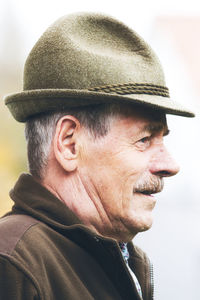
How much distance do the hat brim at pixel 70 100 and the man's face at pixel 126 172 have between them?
0.12 meters

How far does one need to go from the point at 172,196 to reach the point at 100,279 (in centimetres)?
2468

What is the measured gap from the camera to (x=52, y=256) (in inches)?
93.5

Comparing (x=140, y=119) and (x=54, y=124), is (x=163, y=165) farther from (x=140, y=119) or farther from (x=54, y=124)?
(x=54, y=124)

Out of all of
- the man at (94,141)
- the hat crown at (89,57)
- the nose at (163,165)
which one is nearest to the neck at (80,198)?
the man at (94,141)

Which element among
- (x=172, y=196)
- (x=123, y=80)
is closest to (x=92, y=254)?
(x=123, y=80)

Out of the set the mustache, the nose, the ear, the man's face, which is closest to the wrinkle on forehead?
the man's face

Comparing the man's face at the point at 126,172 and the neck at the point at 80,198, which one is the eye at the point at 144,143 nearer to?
the man's face at the point at 126,172

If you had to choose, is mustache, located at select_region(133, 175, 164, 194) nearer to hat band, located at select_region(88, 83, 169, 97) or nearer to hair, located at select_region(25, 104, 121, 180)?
hair, located at select_region(25, 104, 121, 180)

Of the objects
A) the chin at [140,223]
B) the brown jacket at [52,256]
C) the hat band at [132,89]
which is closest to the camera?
the brown jacket at [52,256]

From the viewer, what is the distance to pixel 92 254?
257cm

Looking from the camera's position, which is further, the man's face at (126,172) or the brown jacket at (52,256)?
the man's face at (126,172)

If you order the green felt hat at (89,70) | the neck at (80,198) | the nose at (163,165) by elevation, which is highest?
the green felt hat at (89,70)

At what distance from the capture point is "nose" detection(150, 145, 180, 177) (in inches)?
111

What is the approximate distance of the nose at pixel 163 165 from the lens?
9.23 ft
